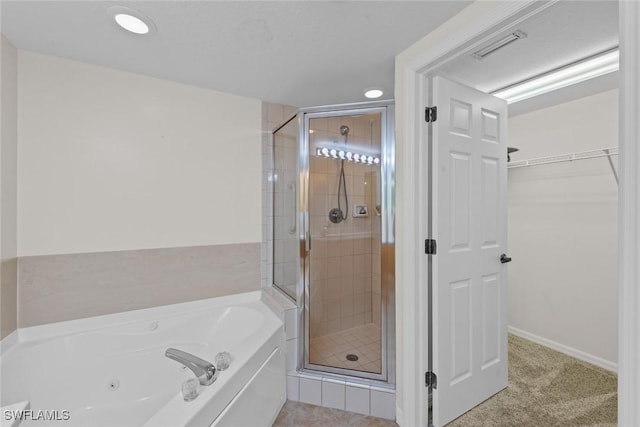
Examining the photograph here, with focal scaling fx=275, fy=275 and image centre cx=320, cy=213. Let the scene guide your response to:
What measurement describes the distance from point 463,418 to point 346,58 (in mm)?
2311

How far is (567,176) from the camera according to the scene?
93.3 inches

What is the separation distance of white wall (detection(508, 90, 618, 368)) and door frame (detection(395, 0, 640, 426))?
172cm

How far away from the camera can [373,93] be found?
222 centimetres

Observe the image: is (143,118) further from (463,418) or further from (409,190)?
(463,418)

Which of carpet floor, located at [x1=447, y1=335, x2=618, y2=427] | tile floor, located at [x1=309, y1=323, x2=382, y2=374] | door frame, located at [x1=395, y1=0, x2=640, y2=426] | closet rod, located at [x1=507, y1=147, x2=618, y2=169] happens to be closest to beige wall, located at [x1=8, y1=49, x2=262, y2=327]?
tile floor, located at [x1=309, y1=323, x2=382, y2=374]

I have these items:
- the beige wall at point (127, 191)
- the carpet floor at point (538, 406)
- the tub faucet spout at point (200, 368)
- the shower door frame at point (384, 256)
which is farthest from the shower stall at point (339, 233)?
the tub faucet spout at point (200, 368)

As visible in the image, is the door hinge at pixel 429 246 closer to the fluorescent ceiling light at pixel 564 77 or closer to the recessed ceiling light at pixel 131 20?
the fluorescent ceiling light at pixel 564 77

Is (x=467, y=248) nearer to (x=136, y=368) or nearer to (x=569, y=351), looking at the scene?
(x=569, y=351)

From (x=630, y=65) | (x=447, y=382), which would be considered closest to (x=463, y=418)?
(x=447, y=382)

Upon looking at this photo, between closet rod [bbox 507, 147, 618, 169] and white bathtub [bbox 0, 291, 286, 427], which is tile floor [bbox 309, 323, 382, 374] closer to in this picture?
white bathtub [bbox 0, 291, 286, 427]

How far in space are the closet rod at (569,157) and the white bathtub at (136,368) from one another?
8.67ft

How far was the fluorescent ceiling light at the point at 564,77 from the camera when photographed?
174 cm

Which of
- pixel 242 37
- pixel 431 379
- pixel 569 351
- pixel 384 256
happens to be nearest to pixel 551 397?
pixel 569 351

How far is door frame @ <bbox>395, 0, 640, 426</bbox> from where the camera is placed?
2.43ft
